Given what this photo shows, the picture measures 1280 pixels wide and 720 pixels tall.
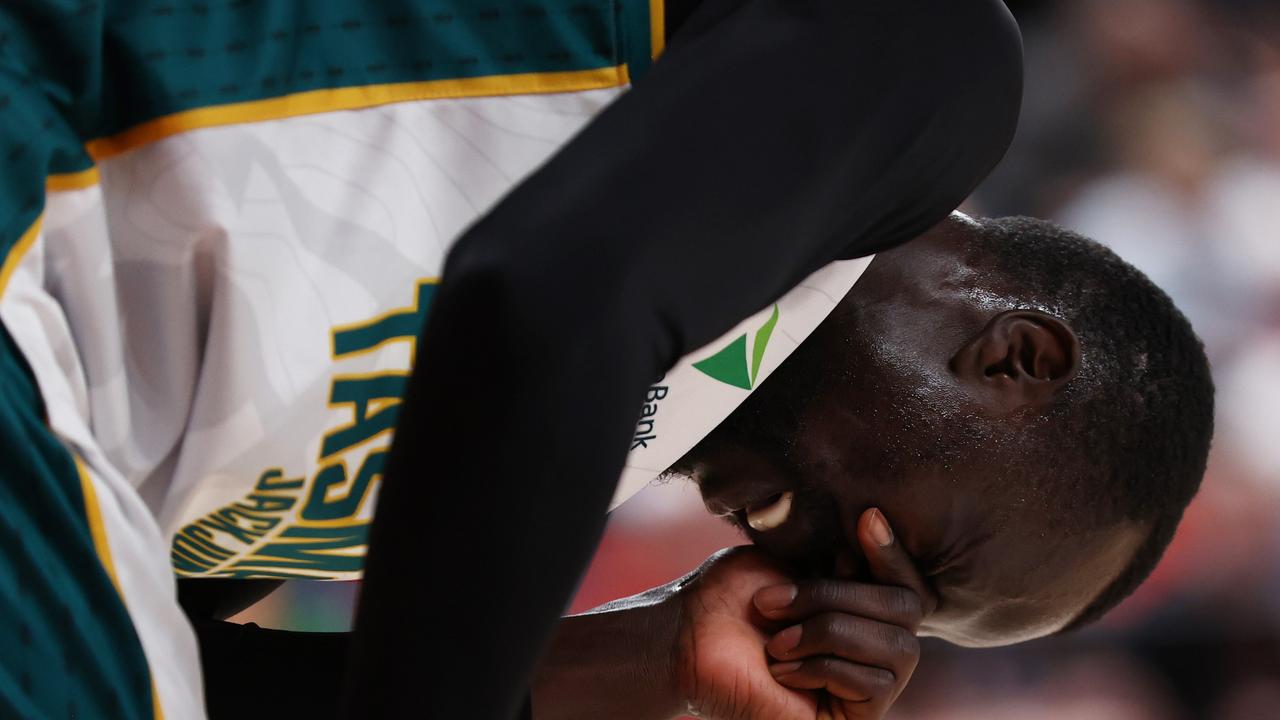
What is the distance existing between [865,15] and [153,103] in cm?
40

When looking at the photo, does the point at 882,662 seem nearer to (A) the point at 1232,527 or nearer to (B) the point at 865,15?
(B) the point at 865,15

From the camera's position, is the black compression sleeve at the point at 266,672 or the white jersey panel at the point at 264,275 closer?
the white jersey panel at the point at 264,275

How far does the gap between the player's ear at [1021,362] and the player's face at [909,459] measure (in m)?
0.01

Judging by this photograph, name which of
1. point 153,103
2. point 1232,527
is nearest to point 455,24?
point 153,103

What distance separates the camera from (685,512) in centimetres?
279

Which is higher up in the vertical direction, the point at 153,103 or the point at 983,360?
the point at 153,103

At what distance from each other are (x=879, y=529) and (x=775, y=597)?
0.14 meters

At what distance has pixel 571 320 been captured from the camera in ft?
1.97

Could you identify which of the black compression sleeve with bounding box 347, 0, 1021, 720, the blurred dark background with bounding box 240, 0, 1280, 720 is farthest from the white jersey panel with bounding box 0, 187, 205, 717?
the blurred dark background with bounding box 240, 0, 1280, 720

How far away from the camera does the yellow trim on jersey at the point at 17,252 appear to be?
0.71 meters

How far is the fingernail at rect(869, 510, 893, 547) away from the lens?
3.52 ft

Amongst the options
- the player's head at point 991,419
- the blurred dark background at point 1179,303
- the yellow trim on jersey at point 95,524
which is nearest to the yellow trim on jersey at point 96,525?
the yellow trim on jersey at point 95,524

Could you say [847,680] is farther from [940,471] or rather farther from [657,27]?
[657,27]

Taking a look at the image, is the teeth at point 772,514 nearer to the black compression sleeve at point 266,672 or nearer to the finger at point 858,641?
the finger at point 858,641
